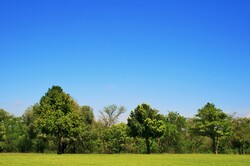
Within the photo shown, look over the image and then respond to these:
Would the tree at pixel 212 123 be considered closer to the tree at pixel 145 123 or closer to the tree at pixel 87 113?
the tree at pixel 145 123

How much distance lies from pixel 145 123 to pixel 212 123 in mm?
13437

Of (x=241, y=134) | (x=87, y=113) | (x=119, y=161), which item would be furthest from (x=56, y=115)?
(x=241, y=134)

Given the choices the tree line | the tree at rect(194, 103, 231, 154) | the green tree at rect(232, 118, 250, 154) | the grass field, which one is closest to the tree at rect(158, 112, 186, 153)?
the tree line

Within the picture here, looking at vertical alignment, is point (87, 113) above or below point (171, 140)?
above

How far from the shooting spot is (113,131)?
73.2 metres

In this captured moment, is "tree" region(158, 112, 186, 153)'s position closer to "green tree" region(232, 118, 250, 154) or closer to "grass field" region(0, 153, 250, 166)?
"green tree" region(232, 118, 250, 154)

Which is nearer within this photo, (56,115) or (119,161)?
(119,161)

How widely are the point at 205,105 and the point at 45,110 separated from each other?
110ft

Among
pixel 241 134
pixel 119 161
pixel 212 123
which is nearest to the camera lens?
pixel 119 161

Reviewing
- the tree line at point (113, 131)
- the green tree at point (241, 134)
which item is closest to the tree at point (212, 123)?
the tree line at point (113, 131)

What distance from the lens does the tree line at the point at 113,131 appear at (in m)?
56.3

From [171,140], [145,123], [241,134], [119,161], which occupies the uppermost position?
[145,123]

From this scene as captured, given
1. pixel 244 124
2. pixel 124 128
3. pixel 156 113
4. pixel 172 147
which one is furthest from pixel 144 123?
pixel 244 124

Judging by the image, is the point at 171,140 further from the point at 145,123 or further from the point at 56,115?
the point at 56,115
